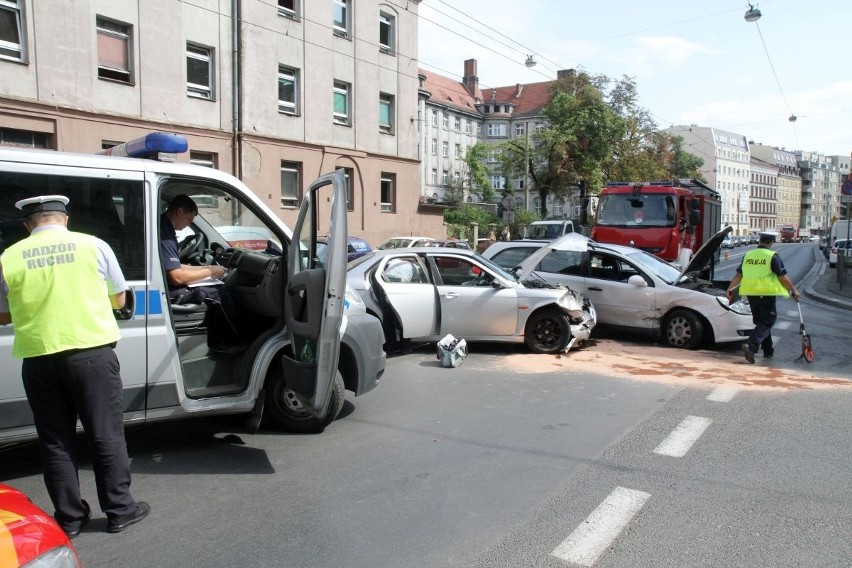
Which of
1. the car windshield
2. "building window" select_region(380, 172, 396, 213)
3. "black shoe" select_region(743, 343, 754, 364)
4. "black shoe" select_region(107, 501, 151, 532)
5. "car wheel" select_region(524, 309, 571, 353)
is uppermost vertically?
"building window" select_region(380, 172, 396, 213)

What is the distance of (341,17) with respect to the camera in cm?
2734

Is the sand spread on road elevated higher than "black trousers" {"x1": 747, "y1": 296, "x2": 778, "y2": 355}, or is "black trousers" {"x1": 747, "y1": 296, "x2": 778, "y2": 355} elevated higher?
"black trousers" {"x1": 747, "y1": 296, "x2": 778, "y2": 355}

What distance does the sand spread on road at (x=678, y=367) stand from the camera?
7.75 m

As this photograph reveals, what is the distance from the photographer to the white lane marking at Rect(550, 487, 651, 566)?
3.60m

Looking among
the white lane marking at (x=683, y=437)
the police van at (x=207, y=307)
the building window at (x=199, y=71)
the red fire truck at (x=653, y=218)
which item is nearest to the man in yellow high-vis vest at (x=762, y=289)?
the white lane marking at (x=683, y=437)

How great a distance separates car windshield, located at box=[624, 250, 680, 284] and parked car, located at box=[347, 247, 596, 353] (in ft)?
5.27

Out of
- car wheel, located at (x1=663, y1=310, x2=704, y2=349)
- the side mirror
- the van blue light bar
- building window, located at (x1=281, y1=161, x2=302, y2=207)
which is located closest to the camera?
the van blue light bar

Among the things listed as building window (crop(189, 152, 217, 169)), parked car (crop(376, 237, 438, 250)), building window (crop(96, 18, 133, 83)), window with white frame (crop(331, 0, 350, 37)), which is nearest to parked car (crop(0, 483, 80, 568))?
building window (crop(96, 18, 133, 83))

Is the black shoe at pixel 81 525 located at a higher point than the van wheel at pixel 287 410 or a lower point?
lower

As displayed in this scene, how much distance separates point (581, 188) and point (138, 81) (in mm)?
33310

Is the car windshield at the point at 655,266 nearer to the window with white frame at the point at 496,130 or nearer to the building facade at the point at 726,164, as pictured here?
the window with white frame at the point at 496,130

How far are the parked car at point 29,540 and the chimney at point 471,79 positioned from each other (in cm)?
8256

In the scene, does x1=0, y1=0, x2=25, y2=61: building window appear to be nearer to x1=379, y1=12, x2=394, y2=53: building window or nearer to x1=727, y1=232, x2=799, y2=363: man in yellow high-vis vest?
x1=379, y1=12, x2=394, y2=53: building window

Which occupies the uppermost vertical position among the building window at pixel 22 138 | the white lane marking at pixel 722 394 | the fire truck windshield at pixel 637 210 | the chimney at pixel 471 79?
the chimney at pixel 471 79
